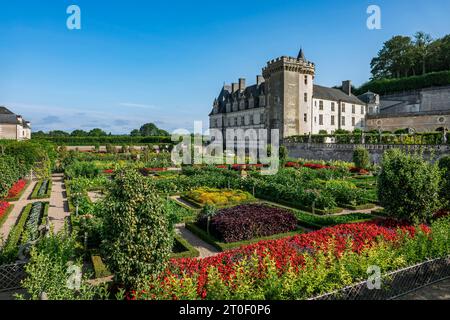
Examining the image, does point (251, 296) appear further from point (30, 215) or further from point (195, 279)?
point (30, 215)

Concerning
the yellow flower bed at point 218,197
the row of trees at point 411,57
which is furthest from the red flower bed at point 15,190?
the row of trees at point 411,57

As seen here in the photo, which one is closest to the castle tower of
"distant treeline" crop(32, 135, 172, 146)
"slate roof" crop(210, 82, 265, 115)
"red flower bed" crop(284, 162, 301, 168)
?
"slate roof" crop(210, 82, 265, 115)

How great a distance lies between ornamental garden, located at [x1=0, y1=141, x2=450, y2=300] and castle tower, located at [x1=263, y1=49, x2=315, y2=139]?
3059cm

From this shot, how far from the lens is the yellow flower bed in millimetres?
16953

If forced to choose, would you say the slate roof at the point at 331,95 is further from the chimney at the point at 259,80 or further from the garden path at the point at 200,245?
the garden path at the point at 200,245

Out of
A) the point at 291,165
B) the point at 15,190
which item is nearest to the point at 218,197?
the point at 15,190

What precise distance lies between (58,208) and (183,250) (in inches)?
371

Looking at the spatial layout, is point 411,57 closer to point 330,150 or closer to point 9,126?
point 330,150

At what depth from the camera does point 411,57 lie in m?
64.1

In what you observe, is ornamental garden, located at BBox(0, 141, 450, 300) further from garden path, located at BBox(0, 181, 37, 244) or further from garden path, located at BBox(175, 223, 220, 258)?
garden path, located at BBox(0, 181, 37, 244)

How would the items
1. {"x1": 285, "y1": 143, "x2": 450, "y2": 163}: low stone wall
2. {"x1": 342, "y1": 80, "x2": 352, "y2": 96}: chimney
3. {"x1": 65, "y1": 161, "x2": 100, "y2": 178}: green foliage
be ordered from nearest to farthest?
1. {"x1": 65, "y1": 161, "x2": 100, "y2": 178}: green foliage
2. {"x1": 285, "y1": 143, "x2": 450, "y2": 163}: low stone wall
3. {"x1": 342, "y1": 80, "x2": 352, "y2": 96}: chimney

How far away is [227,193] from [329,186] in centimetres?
593

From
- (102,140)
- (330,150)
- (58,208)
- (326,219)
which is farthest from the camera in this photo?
(102,140)

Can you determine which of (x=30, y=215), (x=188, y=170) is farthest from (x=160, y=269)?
A: (x=188, y=170)
